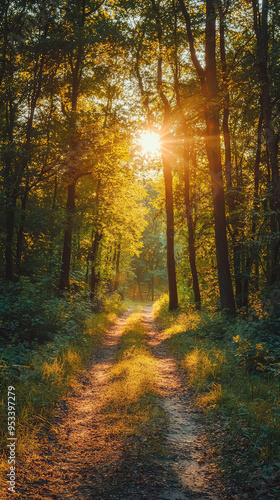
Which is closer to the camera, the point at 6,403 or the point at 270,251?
the point at 6,403

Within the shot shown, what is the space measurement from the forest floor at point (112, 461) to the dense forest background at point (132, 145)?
4.71ft

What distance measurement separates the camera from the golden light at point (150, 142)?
17328 millimetres

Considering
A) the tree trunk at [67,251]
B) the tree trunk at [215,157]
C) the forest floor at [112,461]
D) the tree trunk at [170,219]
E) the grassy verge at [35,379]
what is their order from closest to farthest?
the forest floor at [112,461] < the grassy verge at [35,379] < the tree trunk at [215,157] < the tree trunk at [67,251] < the tree trunk at [170,219]

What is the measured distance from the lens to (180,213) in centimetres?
1891

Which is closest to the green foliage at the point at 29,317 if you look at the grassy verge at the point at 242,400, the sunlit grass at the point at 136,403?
the sunlit grass at the point at 136,403

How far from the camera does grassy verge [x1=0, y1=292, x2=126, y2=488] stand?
453cm

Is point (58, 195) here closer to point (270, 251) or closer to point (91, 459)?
point (270, 251)

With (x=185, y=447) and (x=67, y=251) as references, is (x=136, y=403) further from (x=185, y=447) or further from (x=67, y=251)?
(x=67, y=251)

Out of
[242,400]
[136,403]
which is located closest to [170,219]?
[136,403]

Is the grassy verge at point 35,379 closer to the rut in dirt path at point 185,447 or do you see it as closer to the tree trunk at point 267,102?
the rut in dirt path at point 185,447

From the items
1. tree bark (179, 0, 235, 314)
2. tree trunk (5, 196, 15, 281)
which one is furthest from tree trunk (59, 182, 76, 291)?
tree bark (179, 0, 235, 314)

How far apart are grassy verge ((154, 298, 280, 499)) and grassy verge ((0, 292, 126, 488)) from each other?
2.78 m

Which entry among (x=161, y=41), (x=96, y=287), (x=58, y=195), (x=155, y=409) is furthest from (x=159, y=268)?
(x=155, y=409)

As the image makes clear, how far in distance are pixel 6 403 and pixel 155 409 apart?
8.81 feet
